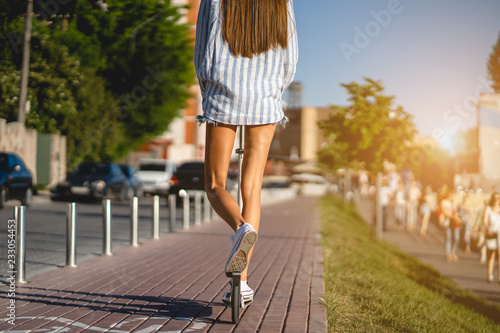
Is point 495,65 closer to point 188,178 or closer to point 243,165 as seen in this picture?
point 243,165

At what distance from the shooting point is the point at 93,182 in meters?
22.8

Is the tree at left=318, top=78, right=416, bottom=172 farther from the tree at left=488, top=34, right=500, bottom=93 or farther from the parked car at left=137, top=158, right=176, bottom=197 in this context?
the parked car at left=137, top=158, right=176, bottom=197

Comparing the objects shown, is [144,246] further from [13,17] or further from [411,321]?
[411,321]

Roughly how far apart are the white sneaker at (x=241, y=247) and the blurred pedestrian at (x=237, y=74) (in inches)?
8.1

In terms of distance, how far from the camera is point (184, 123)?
76.1 meters

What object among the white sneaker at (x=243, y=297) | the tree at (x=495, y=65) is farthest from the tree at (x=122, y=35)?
the white sneaker at (x=243, y=297)

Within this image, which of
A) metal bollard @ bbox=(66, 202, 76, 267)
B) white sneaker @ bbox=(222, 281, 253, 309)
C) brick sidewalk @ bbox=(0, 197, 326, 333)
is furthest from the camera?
metal bollard @ bbox=(66, 202, 76, 267)

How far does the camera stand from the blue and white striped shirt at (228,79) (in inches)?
155

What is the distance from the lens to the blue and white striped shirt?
3.93 m

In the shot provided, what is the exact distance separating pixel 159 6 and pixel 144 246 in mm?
3797

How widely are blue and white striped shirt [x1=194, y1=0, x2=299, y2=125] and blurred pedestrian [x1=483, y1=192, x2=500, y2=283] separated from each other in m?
9.45

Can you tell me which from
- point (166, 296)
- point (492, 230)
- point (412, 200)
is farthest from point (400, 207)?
point (166, 296)

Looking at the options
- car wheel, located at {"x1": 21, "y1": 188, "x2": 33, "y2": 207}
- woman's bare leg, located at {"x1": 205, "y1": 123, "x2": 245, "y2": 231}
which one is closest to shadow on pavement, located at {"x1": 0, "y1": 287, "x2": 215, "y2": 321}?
woman's bare leg, located at {"x1": 205, "y1": 123, "x2": 245, "y2": 231}

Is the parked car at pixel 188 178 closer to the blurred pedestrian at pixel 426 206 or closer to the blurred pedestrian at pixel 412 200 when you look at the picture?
the blurred pedestrian at pixel 426 206
